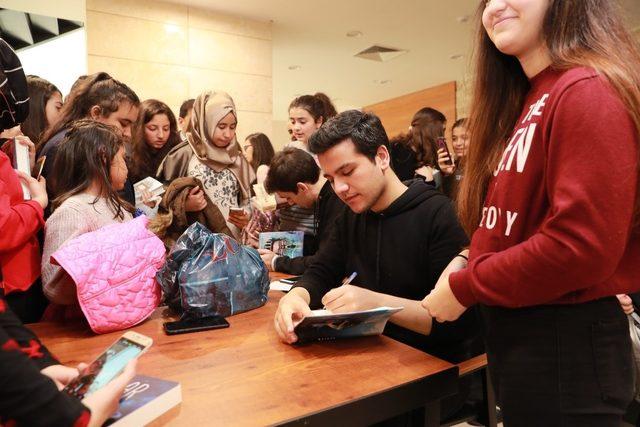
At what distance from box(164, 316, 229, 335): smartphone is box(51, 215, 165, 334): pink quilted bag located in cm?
12

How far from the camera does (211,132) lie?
99.7 inches

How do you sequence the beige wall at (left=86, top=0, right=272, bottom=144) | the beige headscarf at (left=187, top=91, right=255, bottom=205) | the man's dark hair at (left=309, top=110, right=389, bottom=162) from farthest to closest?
the beige wall at (left=86, top=0, right=272, bottom=144) < the beige headscarf at (left=187, top=91, right=255, bottom=205) < the man's dark hair at (left=309, top=110, right=389, bottom=162)

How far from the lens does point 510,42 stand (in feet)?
2.93

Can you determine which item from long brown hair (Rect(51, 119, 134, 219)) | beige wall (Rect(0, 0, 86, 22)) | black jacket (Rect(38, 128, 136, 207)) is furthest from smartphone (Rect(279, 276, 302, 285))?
beige wall (Rect(0, 0, 86, 22))

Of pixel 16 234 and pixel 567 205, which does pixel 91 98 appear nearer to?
pixel 16 234

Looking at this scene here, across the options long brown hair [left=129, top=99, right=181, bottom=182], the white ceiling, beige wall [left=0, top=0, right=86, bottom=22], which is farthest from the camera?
the white ceiling

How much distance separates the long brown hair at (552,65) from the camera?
2.58ft

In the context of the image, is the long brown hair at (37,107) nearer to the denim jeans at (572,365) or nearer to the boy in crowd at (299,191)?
the boy in crowd at (299,191)

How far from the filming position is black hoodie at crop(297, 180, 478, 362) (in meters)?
1.36

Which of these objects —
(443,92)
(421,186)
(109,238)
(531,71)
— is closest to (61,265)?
(109,238)

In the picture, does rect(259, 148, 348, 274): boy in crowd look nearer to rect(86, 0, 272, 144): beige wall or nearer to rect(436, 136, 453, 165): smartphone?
rect(436, 136, 453, 165): smartphone

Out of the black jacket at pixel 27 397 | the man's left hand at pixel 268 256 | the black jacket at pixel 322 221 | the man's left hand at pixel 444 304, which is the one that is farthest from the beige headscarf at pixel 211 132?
the black jacket at pixel 27 397

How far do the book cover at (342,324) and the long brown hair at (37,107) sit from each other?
1897 mm

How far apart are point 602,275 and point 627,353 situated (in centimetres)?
19
